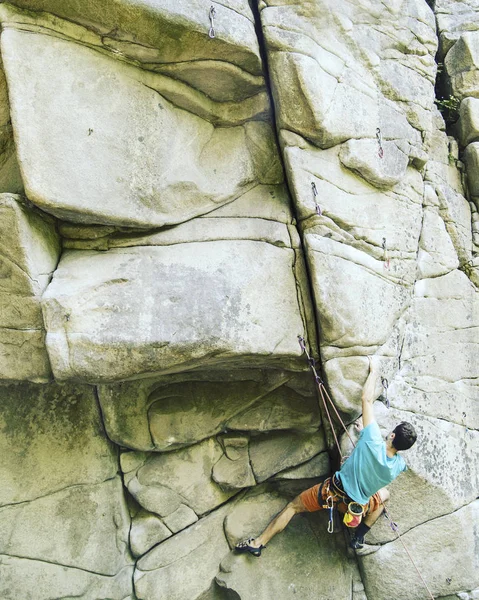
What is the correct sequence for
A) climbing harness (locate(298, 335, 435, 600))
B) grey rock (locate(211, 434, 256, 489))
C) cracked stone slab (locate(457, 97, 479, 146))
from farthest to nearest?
cracked stone slab (locate(457, 97, 479, 146)) < grey rock (locate(211, 434, 256, 489)) < climbing harness (locate(298, 335, 435, 600))

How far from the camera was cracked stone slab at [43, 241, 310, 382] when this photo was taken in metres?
3.70

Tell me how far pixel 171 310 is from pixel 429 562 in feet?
10.5

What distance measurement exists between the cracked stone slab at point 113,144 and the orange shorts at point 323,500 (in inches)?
96.6

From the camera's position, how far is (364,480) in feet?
13.3

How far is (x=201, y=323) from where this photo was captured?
388cm

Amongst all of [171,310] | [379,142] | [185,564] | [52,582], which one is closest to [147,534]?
[185,564]

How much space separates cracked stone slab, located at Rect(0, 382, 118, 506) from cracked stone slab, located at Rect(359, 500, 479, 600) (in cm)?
250

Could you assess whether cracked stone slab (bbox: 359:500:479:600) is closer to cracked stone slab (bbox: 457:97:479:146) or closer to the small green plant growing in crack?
cracked stone slab (bbox: 457:97:479:146)

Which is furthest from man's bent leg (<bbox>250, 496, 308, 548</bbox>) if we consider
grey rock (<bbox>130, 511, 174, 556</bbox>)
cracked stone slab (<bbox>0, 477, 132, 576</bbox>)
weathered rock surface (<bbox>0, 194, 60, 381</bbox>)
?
weathered rock surface (<bbox>0, 194, 60, 381</bbox>)

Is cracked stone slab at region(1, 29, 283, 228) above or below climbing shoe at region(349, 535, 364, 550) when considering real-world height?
above

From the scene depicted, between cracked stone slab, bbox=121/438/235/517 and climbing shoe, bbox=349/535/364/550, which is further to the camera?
cracked stone slab, bbox=121/438/235/517

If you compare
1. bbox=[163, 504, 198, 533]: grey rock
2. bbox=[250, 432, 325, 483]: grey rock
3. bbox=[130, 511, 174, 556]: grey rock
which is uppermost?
bbox=[250, 432, 325, 483]: grey rock

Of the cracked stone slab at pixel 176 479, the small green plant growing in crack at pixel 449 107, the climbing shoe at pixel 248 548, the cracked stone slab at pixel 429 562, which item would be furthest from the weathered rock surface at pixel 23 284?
the small green plant growing in crack at pixel 449 107

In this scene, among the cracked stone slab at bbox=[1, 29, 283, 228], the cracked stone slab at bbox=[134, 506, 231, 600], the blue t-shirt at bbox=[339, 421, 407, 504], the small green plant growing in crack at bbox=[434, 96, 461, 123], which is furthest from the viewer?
the small green plant growing in crack at bbox=[434, 96, 461, 123]
